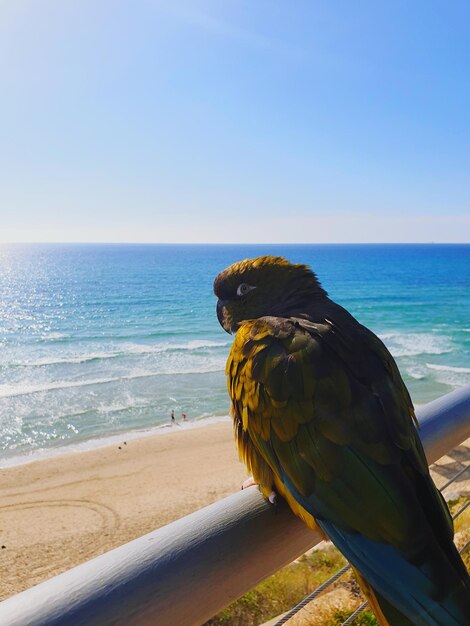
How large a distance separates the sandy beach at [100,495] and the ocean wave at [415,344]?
17517 millimetres

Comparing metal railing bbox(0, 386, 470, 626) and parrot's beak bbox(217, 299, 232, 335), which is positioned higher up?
parrot's beak bbox(217, 299, 232, 335)

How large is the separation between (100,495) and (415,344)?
27.1 meters

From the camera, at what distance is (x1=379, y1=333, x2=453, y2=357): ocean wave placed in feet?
112

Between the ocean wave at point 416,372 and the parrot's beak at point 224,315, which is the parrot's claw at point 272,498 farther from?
the ocean wave at point 416,372

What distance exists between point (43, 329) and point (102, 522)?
119 ft

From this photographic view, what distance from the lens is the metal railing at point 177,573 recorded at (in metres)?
0.84

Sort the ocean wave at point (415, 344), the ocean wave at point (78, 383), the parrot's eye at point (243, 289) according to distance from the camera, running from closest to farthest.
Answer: the parrot's eye at point (243, 289) < the ocean wave at point (78, 383) < the ocean wave at point (415, 344)

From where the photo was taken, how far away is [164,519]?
47.6 ft

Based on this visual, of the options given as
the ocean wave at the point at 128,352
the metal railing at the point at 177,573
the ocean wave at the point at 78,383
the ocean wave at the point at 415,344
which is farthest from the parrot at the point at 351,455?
the ocean wave at the point at 128,352

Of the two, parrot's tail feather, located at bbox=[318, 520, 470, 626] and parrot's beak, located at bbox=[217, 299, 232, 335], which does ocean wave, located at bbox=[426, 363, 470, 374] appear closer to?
parrot's beak, located at bbox=[217, 299, 232, 335]

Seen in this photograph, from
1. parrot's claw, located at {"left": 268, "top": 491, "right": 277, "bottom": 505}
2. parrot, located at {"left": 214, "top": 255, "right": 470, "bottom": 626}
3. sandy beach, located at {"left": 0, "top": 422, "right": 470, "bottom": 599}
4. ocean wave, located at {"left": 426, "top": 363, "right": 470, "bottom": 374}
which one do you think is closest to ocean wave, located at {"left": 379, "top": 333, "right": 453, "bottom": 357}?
ocean wave, located at {"left": 426, "top": 363, "right": 470, "bottom": 374}

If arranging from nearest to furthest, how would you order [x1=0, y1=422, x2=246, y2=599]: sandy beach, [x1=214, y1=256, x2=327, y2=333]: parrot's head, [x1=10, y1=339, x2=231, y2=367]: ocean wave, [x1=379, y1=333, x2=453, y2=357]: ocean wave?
1. [x1=214, y1=256, x2=327, y2=333]: parrot's head
2. [x1=0, y1=422, x2=246, y2=599]: sandy beach
3. [x1=10, y1=339, x2=231, y2=367]: ocean wave
4. [x1=379, y1=333, x2=453, y2=357]: ocean wave

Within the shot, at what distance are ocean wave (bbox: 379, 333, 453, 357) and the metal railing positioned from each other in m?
31.9

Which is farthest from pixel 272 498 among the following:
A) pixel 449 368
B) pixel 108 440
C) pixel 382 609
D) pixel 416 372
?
pixel 449 368
